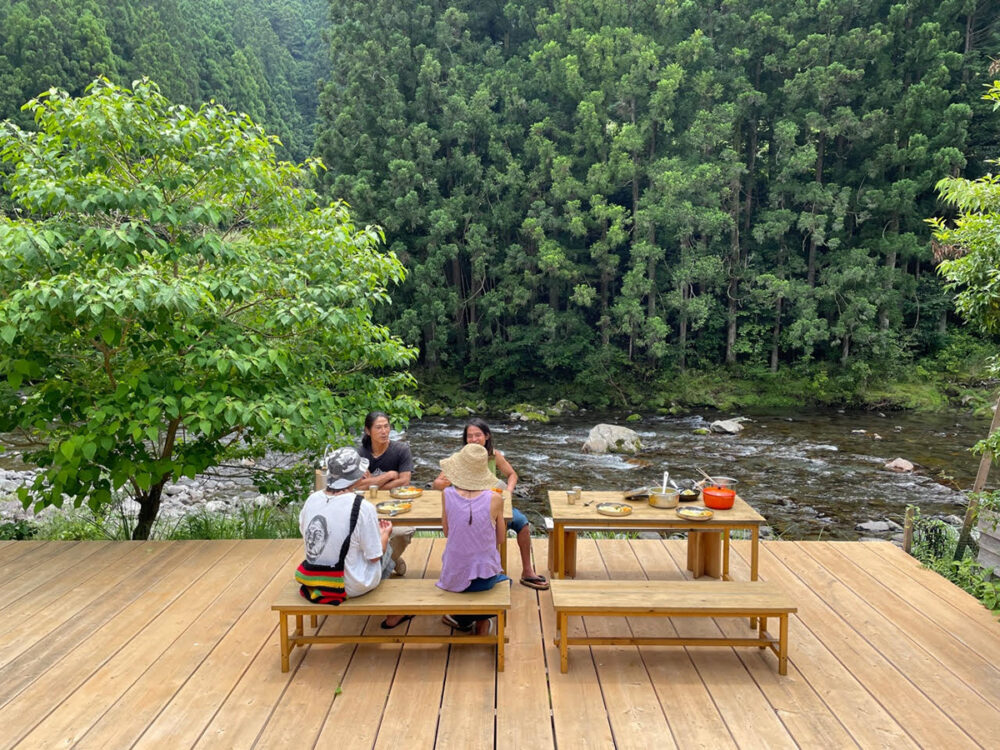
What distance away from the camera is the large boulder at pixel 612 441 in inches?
552

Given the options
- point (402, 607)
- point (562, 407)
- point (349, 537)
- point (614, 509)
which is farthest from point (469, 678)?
point (562, 407)

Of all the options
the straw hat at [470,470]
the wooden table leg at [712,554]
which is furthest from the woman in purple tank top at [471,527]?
the wooden table leg at [712,554]

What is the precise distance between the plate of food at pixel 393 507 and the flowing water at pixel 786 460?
554 centimetres

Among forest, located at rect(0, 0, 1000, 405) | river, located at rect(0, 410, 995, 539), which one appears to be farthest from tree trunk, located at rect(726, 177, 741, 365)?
river, located at rect(0, 410, 995, 539)

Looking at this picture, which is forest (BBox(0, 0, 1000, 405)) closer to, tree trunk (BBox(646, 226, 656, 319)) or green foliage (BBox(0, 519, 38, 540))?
tree trunk (BBox(646, 226, 656, 319))

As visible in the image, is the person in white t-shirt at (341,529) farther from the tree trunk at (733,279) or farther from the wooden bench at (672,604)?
the tree trunk at (733,279)

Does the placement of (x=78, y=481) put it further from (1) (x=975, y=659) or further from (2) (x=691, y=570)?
(1) (x=975, y=659)

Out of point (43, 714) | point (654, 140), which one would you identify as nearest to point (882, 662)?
point (43, 714)

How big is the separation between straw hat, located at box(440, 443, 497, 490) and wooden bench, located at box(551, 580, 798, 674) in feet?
2.19

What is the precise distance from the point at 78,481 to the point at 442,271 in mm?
18066

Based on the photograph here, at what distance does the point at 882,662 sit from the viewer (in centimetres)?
335

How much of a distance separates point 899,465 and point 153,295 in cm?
1296

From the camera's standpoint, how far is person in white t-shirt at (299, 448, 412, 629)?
10.2ft

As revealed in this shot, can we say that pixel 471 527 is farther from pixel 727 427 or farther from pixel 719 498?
pixel 727 427
